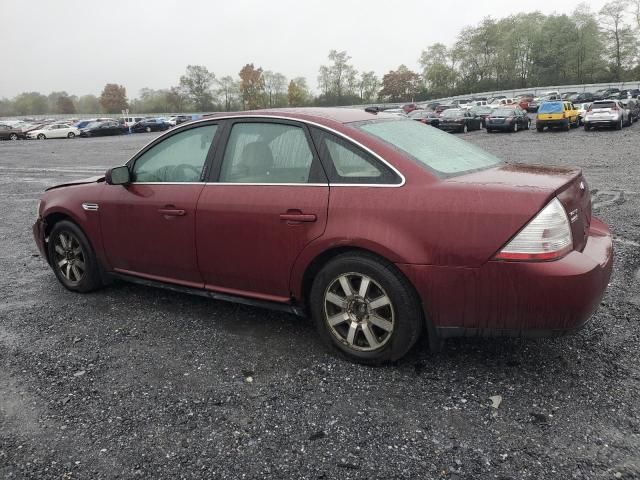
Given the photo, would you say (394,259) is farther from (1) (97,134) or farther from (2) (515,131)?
(1) (97,134)

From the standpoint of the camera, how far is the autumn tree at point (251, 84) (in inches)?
4368

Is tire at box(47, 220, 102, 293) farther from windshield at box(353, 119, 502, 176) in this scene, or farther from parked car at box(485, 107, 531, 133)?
parked car at box(485, 107, 531, 133)

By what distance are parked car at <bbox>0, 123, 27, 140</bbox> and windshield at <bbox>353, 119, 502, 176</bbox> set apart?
50.5 m

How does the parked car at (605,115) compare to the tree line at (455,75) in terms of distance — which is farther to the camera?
the tree line at (455,75)

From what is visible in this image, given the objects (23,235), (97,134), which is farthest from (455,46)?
(23,235)

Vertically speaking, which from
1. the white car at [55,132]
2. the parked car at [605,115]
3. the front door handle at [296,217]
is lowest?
the front door handle at [296,217]

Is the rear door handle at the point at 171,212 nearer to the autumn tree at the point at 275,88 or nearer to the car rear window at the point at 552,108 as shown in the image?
the car rear window at the point at 552,108

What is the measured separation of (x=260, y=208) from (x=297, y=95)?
114 m

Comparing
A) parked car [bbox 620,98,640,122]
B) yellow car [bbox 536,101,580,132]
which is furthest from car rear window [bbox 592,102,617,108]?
parked car [bbox 620,98,640,122]

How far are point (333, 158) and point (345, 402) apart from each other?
4.90ft

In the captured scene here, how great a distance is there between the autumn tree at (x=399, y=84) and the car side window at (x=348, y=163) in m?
116

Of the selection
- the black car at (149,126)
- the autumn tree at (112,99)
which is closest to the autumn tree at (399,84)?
the autumn tree at (112,99)

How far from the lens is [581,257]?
293 centimetres

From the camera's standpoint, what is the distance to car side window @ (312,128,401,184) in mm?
3242
